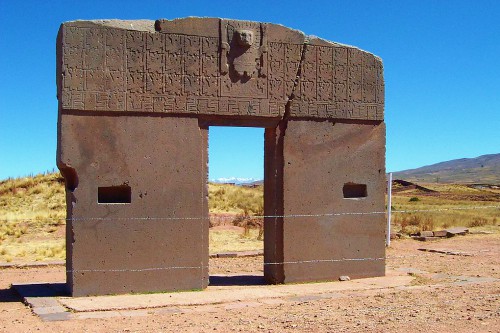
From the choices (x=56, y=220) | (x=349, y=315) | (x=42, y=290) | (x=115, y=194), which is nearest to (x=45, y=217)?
(x=56, y=220)

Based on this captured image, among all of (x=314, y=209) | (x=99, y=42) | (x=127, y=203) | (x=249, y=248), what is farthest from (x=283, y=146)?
(x=249, y=248)

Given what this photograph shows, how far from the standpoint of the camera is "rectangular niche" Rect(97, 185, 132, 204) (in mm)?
8109

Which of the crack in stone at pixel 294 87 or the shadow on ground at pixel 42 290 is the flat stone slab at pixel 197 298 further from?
the crack in stone at pixel 294 87

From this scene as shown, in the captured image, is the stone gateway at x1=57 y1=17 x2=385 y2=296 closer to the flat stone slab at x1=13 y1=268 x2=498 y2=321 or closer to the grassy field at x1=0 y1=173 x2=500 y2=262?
the flat stone slab at x1=13 y1=268 x2=498 y2=321

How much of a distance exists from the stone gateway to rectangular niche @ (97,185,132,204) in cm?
3

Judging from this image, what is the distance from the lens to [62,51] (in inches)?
308

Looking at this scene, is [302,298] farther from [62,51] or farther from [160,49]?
[62,51]

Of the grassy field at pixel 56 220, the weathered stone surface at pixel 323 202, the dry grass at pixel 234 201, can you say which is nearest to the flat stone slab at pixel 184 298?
the weathered stone surface at pixel 323 202

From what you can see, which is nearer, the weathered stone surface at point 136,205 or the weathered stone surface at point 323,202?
the weathered stone surface at point 136,205

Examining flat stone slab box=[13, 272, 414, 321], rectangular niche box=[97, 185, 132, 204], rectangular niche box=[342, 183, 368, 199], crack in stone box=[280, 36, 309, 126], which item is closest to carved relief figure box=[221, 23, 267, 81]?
crack in stone box=[280, 36, 309, 126]

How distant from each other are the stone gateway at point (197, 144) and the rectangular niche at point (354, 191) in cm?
1

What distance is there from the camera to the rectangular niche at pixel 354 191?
30.6 feet

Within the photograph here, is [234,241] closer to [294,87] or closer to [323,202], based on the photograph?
[323,202]

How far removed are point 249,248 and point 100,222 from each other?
6.53 m
